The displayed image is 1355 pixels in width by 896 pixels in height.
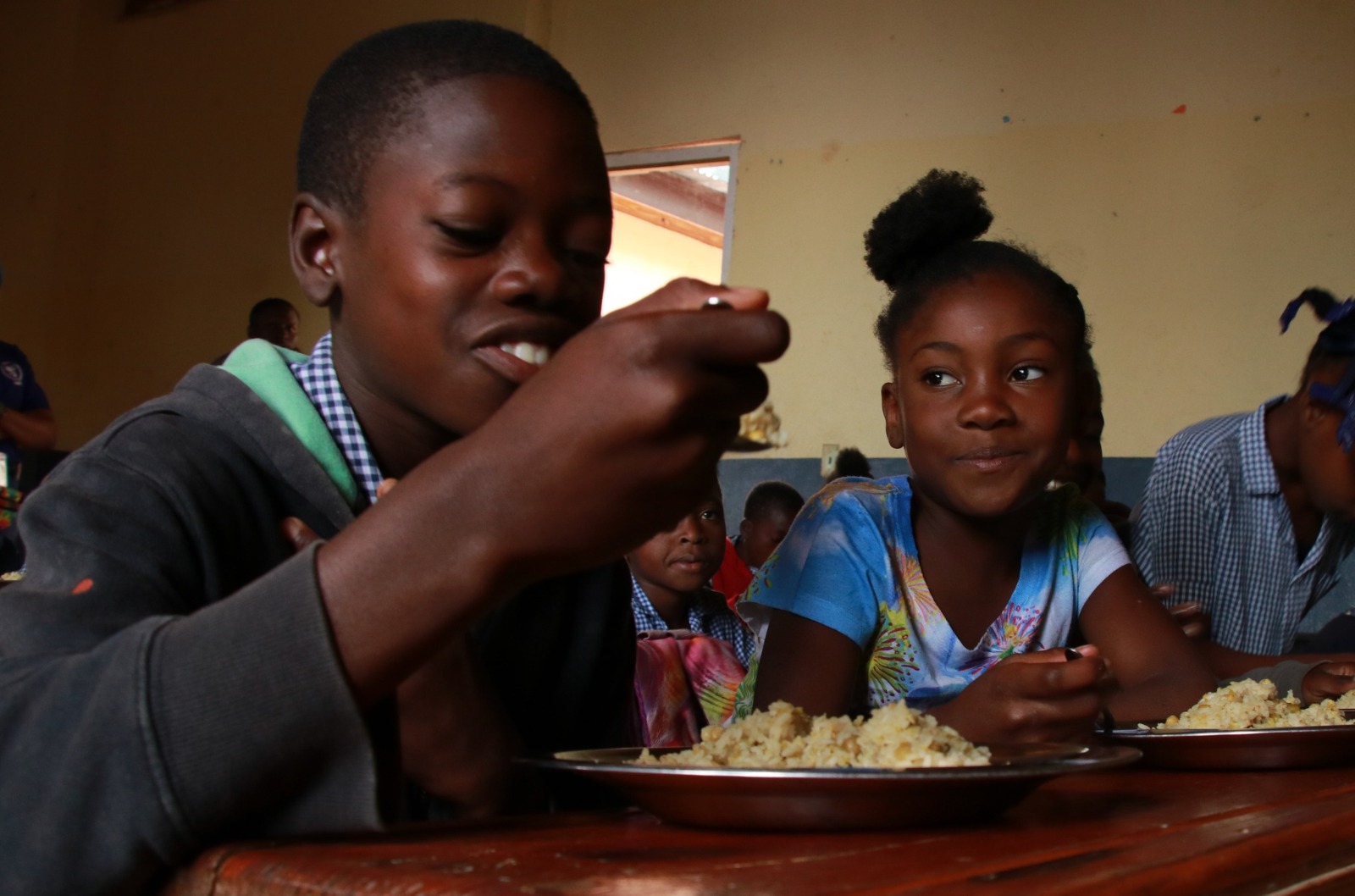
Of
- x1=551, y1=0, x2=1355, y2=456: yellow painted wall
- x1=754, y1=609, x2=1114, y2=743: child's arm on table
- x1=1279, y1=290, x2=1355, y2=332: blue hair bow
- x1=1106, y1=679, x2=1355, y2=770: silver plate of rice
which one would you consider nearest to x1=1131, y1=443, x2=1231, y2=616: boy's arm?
x1=1279, y1=290, x2=1355, y2=332: blue hair bow

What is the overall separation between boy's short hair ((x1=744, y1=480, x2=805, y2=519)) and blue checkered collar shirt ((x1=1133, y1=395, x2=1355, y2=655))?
2.07 metres

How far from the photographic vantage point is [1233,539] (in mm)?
2469

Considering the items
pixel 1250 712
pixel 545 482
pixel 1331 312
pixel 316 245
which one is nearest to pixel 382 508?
pixel 545 482

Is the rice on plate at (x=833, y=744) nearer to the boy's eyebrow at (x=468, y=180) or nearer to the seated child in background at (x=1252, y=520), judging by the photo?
the boy's eyebrow at (x=468, y=180)

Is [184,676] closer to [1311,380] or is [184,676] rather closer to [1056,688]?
[1056,688]

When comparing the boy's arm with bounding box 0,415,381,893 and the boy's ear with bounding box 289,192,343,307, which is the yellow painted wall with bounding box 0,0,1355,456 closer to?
the boy's ear with bounding box 289,192,343,307

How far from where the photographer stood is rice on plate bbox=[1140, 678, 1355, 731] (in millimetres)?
1195

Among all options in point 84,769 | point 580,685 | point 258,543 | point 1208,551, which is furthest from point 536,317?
point 1208,551

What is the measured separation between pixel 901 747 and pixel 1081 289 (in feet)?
14.4

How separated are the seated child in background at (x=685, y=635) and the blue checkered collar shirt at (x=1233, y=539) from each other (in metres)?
0.90

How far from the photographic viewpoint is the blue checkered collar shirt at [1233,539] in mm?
2453

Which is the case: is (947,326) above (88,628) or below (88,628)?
above

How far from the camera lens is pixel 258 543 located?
89 cm

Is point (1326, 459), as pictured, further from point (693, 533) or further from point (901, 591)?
point (693, 533)
